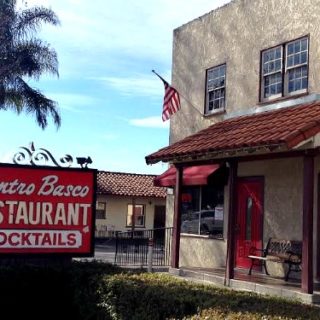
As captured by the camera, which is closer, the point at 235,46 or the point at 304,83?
the point at 304,83

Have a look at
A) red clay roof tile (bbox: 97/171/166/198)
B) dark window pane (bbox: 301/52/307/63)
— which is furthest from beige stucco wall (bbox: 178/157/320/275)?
red clay roof tile (bbox: 97/171/166/198)

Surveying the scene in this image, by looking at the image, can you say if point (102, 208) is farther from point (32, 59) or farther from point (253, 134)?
point (253, 134)

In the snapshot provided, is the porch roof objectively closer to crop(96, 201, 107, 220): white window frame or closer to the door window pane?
the door window pane

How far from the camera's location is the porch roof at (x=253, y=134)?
33.3 feet

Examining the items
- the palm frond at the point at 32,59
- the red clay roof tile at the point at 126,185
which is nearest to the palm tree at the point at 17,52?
the palm frond at the point at 32,59

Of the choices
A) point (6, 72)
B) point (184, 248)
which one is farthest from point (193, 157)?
point (6, 72)

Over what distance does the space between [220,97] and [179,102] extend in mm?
1433

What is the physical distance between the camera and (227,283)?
12211mm

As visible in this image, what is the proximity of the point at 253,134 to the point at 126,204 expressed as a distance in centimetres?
2687

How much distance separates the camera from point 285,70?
13.9m

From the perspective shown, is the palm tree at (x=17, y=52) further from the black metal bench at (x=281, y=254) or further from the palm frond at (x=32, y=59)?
the black metal bench at (x=281, y=254)

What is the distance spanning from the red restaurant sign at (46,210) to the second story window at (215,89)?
24.9ft

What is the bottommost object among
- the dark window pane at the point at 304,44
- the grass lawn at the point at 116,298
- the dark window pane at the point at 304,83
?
the grass lawn at the point at 116,298

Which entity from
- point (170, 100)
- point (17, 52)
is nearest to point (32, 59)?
point (17, 52)
